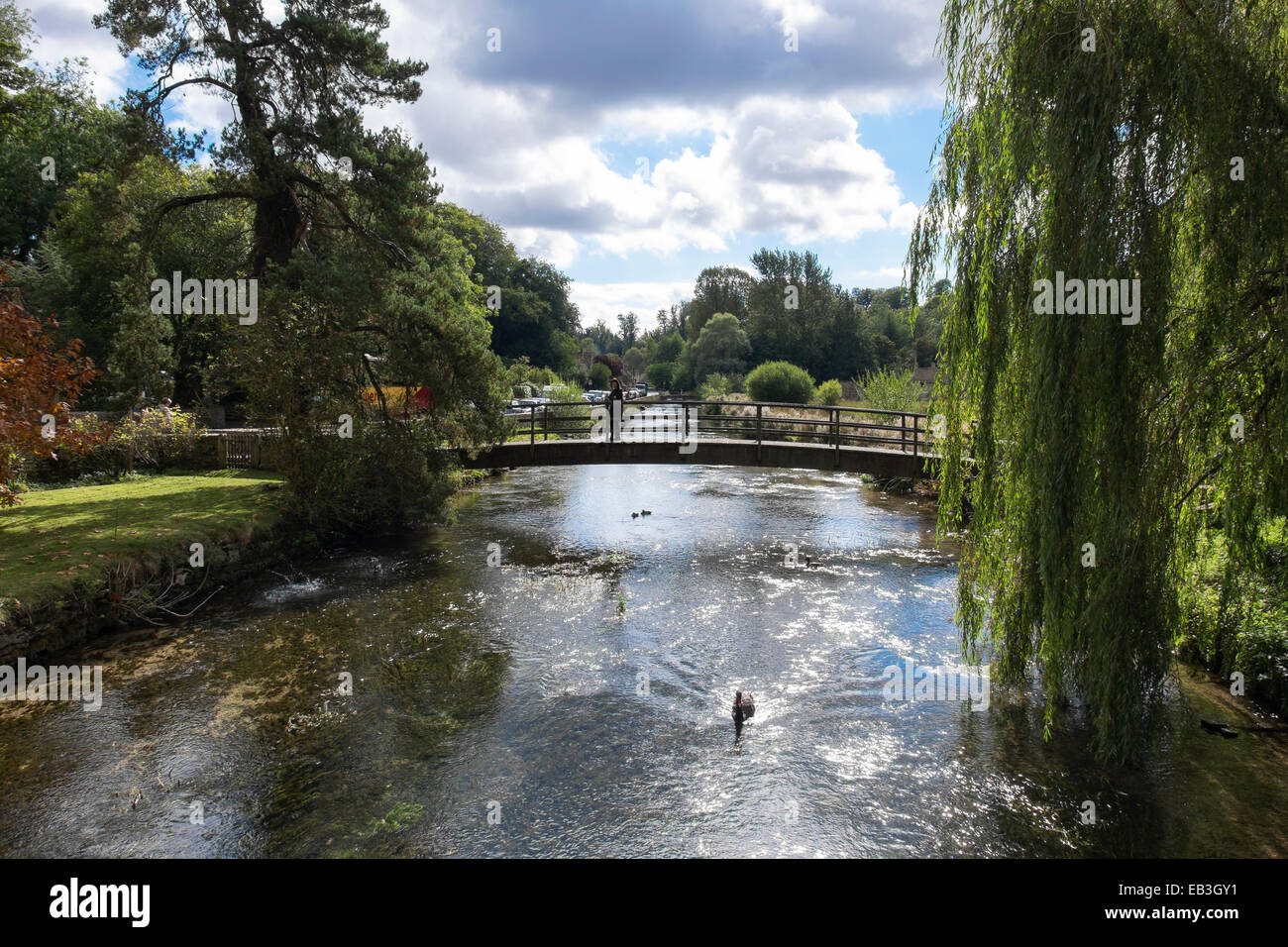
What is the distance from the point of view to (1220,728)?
26.2 feet

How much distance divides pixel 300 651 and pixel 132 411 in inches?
507

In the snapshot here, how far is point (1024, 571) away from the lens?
24.8 ft

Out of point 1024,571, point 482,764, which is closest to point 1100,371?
point 1024,571

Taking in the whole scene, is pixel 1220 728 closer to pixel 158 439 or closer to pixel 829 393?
pixel 158 439

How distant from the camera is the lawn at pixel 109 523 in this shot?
10531mm

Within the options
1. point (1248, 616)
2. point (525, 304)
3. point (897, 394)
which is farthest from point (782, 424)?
point (525, 304)

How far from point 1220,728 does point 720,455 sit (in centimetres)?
1353

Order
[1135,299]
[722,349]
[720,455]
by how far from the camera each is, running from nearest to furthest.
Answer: [1135,299] → [720,455] → [722,349]

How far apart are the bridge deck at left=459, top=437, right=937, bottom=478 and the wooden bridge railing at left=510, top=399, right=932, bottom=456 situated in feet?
1.22

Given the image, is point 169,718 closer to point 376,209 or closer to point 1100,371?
point 1100,371

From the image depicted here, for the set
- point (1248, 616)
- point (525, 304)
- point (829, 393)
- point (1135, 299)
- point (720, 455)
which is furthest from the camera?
point (525, 304)

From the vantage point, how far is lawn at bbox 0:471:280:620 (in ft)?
34.6

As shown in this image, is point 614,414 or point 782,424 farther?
point 782,424
